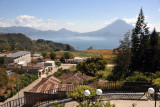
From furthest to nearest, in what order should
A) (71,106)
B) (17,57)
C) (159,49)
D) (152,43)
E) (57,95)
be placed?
(17,57) → (152,43) → (159,49) → (57,95) → (71,106)

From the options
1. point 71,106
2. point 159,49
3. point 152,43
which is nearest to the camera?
point 71,106

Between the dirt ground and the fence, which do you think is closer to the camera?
the dirt ground

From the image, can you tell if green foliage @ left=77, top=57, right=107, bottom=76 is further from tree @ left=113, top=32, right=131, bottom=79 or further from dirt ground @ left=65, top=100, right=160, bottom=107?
dirt ground @ left=65, top=100, right=160, bottom=107

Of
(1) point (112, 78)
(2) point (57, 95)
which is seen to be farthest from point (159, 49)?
(2) point (57, 95)

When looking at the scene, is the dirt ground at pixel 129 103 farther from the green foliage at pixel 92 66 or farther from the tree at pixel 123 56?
the green foliage at pixel 92 66

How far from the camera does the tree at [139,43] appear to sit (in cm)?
1727

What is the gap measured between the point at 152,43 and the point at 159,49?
115 inches

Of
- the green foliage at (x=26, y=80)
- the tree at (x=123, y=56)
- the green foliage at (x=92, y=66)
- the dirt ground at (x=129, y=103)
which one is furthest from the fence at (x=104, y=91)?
the green foliage at (x=26, y=80)

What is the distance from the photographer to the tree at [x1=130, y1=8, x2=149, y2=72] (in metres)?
17.3

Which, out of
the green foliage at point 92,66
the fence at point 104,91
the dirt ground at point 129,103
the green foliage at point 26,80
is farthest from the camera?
the green foliage at point 26,80

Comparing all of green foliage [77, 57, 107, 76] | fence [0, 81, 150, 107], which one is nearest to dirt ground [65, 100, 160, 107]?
fence [0, 81, 150, 107]

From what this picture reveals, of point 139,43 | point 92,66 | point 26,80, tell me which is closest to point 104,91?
point 92,66

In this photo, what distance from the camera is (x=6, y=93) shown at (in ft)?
50.9

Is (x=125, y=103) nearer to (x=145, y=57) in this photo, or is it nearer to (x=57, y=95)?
(x=57, y=95)
